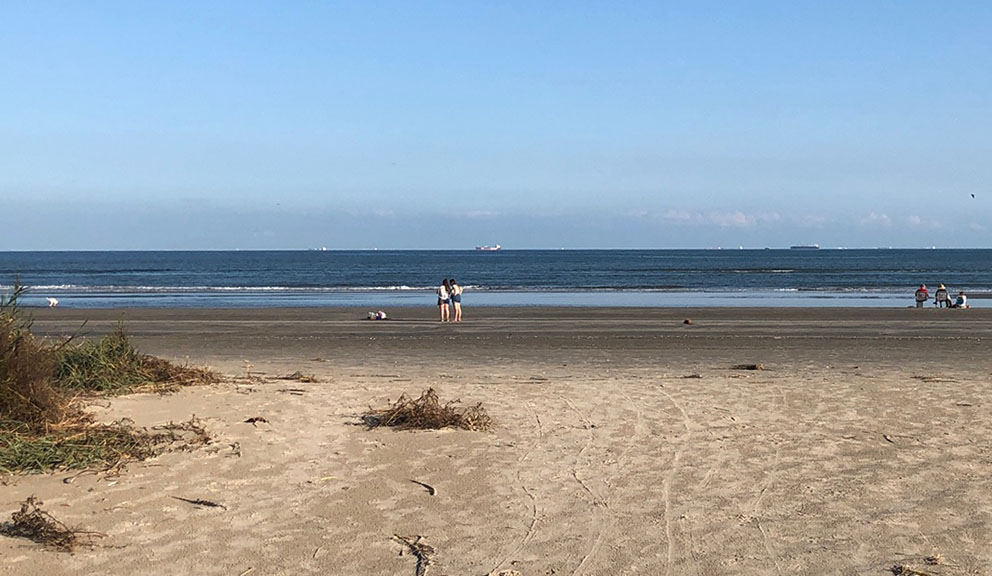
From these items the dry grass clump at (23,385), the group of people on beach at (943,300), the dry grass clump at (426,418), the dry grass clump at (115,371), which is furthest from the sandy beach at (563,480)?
the group of people on beach at (943,300)

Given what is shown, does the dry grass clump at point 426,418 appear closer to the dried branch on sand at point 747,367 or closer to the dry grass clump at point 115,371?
the dry grass clump at point 115,371

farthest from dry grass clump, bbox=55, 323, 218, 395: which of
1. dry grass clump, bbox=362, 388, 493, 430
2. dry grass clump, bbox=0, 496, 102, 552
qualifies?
dry grass clump, bbox=0, 496, 102, 552

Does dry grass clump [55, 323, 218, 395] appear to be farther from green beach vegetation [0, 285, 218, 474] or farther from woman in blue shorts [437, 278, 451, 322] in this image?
woman in blue shorts [437, 278, 451, 322]

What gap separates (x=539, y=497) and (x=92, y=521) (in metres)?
3.19

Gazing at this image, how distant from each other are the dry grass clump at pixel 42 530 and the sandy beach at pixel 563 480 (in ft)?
0.33

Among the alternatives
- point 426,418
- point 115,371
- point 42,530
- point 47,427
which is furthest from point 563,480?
point 115,371

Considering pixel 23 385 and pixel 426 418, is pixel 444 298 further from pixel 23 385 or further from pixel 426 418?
pixel 23 385

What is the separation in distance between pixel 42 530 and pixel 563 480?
3862 mm

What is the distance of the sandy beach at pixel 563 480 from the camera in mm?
5719

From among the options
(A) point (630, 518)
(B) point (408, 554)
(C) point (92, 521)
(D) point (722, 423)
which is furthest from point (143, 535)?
(D) point (722, 423)

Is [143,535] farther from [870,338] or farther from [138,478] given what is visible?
[870,338]

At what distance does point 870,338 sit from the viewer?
21922 mm

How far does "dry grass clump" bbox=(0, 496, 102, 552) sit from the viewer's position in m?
5.63

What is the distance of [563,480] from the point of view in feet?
24.7
